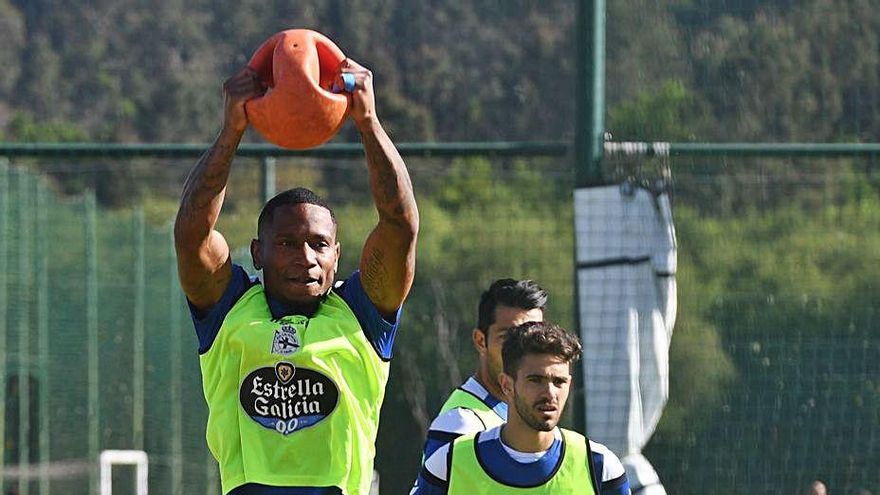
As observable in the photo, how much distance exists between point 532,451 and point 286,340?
1019 millimetres

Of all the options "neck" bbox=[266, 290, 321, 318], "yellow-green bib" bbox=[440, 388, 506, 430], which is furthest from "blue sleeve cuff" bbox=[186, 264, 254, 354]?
"yellow-green bib" bbox=[440, 388, 506, 430]

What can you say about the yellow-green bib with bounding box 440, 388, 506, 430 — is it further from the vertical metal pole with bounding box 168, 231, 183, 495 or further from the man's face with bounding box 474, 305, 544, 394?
the vertical metal pole with bounding box 168, 231, 183, 495

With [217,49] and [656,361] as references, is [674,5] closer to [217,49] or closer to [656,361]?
[656,361]

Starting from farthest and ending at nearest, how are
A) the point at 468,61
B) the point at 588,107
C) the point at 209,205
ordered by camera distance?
the point at 468,61
the point at 588,107
the point at 209,205

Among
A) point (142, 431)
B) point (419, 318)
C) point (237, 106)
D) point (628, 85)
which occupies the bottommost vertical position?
point (142, 431)

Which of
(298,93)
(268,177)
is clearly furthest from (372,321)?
(268,177)

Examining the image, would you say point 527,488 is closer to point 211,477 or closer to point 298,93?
point 298,93

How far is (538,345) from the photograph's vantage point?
15.8 ft

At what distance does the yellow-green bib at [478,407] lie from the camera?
5.40 meters

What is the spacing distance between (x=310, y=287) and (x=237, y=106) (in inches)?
19.0

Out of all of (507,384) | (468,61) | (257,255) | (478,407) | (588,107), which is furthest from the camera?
(468,61)

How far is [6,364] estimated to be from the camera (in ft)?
26.8

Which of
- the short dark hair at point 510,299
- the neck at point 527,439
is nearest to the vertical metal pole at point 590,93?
the short dark hair at point 510,299

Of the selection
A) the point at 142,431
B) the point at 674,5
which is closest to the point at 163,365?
the point at 142,431
